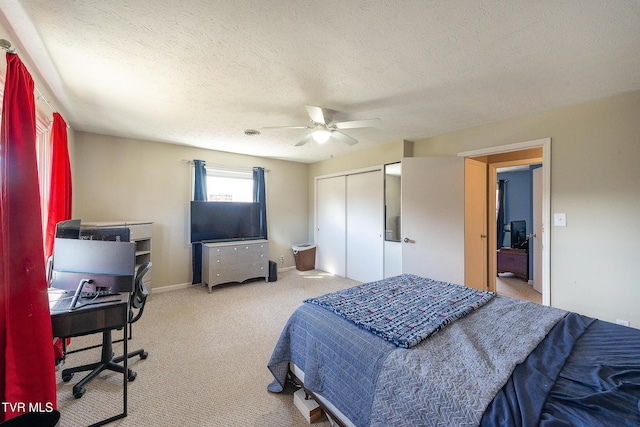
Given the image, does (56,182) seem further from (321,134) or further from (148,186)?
(321,134)

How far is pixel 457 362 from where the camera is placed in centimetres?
113

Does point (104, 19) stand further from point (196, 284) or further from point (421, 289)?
point (196, 284)

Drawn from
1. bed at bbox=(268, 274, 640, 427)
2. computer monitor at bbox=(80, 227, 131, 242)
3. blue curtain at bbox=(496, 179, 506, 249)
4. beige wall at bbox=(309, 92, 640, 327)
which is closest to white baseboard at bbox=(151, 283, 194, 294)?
computer monitor at bbox=(80, 227, 131, 242)

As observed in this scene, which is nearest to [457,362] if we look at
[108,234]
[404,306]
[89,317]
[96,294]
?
[404,306]

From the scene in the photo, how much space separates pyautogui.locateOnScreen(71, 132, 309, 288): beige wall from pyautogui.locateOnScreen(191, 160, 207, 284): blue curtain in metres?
0.10

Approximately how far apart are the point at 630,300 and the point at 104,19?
14.9 ft

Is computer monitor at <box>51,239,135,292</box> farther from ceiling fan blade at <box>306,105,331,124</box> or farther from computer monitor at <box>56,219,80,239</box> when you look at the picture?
ceiling fan blade at <box>306,105,331,124</box>

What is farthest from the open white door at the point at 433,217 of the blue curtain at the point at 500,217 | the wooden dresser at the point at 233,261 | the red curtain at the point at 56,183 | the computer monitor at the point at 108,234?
the red curtain at the point at 56,183

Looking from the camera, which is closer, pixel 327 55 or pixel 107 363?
pixel 327 55

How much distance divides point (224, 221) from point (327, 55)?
11.4 feet

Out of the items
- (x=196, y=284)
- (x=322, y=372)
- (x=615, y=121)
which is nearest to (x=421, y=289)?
(x=322, y=372)

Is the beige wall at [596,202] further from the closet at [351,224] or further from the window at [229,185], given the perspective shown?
the window at [229,185]

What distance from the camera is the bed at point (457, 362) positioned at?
2.97ft

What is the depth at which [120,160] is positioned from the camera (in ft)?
12.3
